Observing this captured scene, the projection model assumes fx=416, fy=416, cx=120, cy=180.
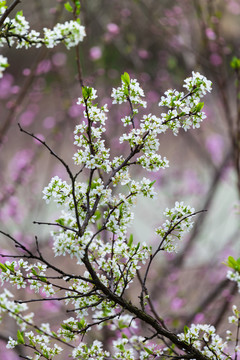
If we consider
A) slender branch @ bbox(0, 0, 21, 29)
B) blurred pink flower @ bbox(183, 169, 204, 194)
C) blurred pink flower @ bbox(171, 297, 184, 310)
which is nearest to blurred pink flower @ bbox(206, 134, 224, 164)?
blurred pink flower @ bbox(183, 169, 204, 194)

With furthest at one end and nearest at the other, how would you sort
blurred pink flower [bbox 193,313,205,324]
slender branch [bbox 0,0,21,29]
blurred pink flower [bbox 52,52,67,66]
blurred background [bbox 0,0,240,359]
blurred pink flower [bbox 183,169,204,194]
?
blurred pink flower [bbox 183,169,204,194] < blurred pink flower [bbox 52,52,67,66] < blurred background [bbox 0,0,240,359] < blurred pink flower [bbox 193,313,205,324] < slender branch [bbox 0,0,21,29]

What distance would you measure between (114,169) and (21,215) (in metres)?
3.32

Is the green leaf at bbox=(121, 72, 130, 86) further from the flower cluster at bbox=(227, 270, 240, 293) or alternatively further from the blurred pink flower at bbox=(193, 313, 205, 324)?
the blurred pink flower at bbox=(193, 313, 205, 324)

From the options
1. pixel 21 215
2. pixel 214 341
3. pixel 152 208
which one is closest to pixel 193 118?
pixel 214 341

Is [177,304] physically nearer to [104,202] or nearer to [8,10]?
[104,202]

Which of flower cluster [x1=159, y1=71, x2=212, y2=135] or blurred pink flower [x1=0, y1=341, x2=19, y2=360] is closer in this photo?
flower cluster [x1=159, y1=71, x2=212, y2=135]

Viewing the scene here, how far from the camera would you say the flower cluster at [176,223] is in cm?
112

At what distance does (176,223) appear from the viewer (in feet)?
3.68

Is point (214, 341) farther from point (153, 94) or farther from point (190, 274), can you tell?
point (190, 274)

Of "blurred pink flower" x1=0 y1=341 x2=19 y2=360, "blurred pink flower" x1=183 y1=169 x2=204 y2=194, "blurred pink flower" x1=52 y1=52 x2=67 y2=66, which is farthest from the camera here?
"blurred pink flower" x1=183 y1=169 x2=204 y2=194

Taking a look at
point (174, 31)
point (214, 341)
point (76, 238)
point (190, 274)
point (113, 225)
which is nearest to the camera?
point (76, 238)

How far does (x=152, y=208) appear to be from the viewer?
6.30 m

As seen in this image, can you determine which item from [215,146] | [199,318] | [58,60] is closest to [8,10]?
[199,318]

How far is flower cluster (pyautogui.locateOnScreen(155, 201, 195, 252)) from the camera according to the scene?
112cm
